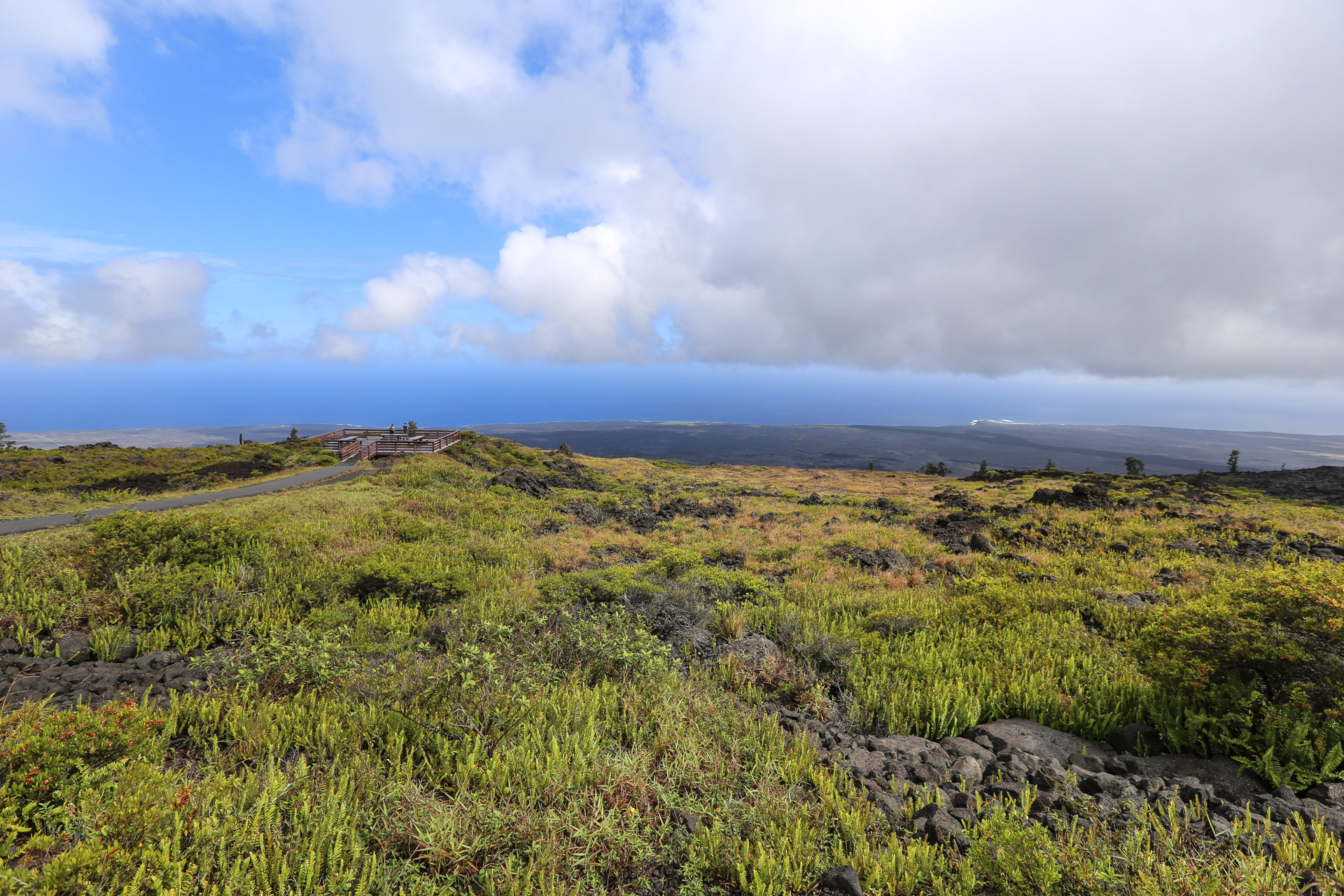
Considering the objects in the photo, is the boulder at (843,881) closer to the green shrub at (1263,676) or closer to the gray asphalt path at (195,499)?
the green shrub at (1263,676)

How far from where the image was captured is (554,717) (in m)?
4.85

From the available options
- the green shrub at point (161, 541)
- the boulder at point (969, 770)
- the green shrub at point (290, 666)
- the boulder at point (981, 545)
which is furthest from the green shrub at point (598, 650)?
the boulder at point (981, 545)

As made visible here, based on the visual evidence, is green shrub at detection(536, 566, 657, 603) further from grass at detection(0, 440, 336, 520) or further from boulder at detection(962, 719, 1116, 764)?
grass at detection(0, 440, 336, 520)

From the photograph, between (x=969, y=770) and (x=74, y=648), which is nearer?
(x=969, y=770)

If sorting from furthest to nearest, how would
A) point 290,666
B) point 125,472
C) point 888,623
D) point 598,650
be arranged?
point 125,472
point 888,623
point 598,650
point 290,666

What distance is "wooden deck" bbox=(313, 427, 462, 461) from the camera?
32.4 meters

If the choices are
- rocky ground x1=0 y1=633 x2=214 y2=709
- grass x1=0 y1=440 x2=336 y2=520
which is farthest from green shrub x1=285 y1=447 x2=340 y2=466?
rocky ground x1=0 y1=633 x2=214 y2=709

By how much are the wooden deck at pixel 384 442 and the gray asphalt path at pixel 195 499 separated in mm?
2026

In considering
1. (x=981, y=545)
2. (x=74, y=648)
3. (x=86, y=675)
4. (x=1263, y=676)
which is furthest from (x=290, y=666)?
(x=981, y=545)

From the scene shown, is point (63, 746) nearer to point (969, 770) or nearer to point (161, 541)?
point (969, 770)

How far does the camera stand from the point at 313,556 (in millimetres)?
10312

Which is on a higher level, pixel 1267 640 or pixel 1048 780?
pixel 1267 640

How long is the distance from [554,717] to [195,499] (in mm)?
20906

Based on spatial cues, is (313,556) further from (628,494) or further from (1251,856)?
(628,494)
